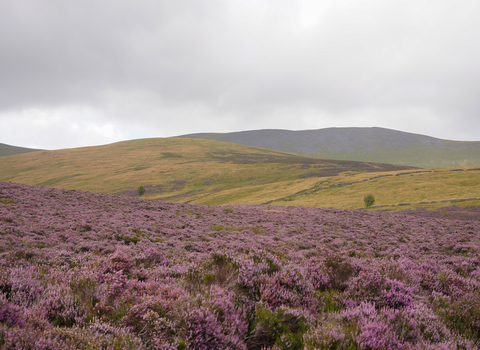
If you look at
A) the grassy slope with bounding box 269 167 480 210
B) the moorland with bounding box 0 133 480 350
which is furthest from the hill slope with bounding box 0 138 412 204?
the moorland with bounding box 0 133 480 350

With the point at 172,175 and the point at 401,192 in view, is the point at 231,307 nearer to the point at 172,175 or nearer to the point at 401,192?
the point at 401,192

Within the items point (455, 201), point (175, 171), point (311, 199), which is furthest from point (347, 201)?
point (175, 171)

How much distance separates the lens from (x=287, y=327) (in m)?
3.79

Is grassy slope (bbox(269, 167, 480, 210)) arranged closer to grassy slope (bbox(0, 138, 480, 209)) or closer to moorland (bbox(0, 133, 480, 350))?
grassy slope (bbox(0, 138, 480, 209))

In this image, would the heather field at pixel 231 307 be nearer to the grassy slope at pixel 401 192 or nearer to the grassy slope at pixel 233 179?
the grassy slope at pixel 401 192

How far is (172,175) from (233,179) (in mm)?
35248

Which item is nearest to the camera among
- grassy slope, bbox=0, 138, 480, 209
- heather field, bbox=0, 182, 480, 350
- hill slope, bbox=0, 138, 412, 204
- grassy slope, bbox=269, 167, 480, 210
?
heather field, bbox=0, 182, 480, 350

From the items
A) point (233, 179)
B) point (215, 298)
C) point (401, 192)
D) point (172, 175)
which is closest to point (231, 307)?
point (215, 298)

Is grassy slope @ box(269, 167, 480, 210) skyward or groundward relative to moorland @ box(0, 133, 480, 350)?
groundward

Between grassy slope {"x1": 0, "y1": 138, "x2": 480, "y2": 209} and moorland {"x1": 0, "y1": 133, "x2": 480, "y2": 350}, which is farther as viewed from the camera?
grassy slope {"x1": 0, "y1": 138, "x2": 480, "y2": 209}

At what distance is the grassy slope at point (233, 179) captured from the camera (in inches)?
2753

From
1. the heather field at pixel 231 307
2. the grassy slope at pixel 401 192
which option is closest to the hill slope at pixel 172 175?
the grassy slope at pixel 401 192

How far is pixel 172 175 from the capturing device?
137m

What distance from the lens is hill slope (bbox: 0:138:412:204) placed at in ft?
323
